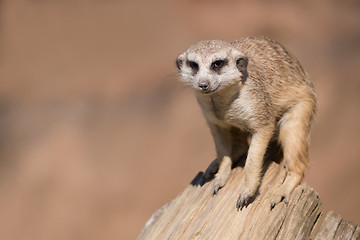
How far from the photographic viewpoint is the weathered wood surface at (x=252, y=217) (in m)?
2.42

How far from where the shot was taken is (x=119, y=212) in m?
6.54

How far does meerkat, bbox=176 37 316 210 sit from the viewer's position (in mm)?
2637

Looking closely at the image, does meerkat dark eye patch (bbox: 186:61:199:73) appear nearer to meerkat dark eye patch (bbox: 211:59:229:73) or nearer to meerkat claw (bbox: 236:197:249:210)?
meerkat dark eye patch (bbox: 211:59:229:73)

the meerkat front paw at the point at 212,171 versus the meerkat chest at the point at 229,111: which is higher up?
the meerkat chest at the point at 229,111

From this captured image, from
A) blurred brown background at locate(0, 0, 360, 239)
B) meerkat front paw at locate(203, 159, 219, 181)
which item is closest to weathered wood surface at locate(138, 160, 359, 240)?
meerkat front paw at locate(203, 159, 219, 181)

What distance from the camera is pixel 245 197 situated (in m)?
2.56

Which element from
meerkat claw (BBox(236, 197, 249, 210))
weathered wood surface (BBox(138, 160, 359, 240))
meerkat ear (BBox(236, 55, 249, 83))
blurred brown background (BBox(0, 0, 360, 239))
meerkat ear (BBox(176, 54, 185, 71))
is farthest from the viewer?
blurred brown background (BBox(0, 0, 360, 239))

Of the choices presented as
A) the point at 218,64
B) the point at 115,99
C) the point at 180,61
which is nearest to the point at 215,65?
the point at 218,64

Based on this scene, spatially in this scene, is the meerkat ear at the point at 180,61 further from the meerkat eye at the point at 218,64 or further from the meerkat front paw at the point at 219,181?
the meerkat front paw at the point at 219,181

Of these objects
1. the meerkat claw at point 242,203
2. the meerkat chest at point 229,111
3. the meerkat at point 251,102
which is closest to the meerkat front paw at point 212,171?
the meerkat at point 251,102

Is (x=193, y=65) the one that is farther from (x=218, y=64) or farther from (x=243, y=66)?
(x=243, y=66)

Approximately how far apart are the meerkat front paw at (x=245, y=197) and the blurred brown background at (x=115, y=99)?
3.95 meters

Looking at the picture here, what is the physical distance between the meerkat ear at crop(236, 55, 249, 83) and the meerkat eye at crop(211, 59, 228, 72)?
0.29ft

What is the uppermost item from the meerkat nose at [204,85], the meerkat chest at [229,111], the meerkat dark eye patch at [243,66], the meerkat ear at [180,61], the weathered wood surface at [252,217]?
the meerkat dark eye patch at [243,66]
